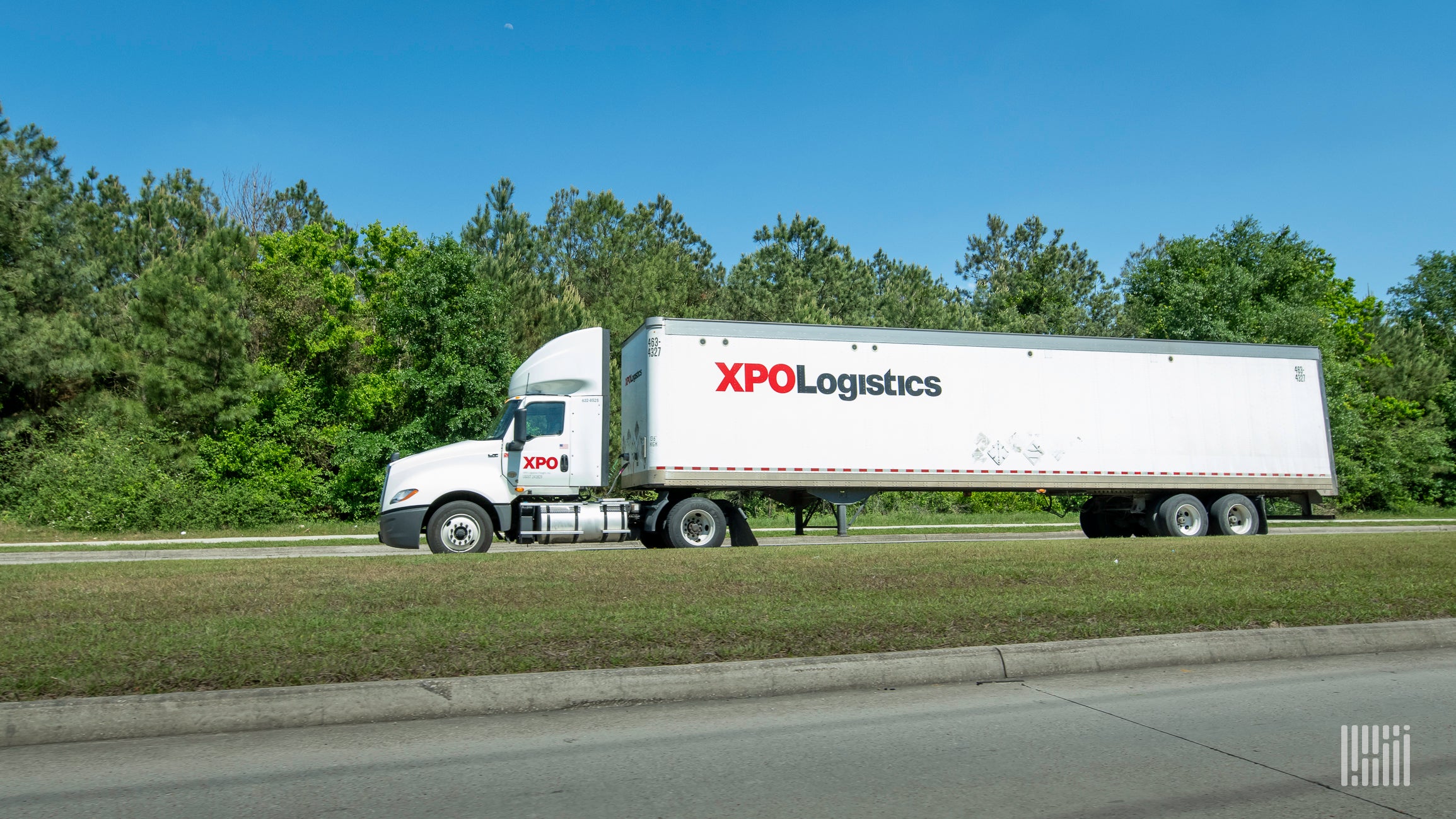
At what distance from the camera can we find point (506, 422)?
54.6ft

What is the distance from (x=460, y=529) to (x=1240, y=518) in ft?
48.3

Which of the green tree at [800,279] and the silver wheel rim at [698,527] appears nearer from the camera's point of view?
the silver wheel rim at [698,527]

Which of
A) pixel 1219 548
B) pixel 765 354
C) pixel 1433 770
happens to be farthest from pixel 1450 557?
pixel 765 354

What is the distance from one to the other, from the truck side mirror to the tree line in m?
11.3

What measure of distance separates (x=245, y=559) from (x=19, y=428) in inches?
819

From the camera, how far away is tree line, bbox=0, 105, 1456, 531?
92.0 feet

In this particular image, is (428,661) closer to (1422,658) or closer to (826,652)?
(826,652)

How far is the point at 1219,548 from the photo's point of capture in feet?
44.3

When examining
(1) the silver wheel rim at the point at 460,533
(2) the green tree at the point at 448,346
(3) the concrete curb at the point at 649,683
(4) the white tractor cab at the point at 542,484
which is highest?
(2) the green tree at the point at 448,346

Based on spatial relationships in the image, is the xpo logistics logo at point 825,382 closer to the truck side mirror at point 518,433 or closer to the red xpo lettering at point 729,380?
the red xpo lettering at point 729,380

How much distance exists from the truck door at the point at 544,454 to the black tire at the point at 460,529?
82 centimetres

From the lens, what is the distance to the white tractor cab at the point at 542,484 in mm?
15656

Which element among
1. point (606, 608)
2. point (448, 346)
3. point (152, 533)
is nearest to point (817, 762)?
point (606, 608)

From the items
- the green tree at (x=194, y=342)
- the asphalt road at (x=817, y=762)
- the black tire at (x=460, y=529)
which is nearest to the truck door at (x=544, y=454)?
the black tire at (x=460, y=529)
